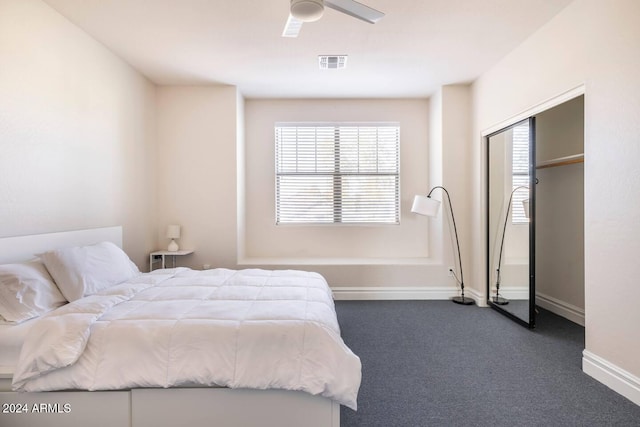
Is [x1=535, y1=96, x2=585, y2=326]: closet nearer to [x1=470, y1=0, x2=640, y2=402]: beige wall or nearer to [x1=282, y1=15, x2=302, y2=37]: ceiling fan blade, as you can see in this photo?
[x1=470, y1=0, x2=640, y2=402]: beige wall

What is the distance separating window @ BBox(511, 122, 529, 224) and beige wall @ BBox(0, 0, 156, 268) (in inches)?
165

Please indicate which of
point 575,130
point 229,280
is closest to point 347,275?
point 229,280

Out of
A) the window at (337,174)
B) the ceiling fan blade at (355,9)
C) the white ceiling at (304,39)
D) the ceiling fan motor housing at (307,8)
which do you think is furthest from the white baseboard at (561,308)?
the ceiling fan motor housing at (307,8)

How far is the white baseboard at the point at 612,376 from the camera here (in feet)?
6.57

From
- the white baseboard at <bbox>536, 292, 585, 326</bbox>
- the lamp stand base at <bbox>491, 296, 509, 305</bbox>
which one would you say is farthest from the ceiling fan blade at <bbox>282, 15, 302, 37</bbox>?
the white baseboard at <bbox>536, 292, 585, 326</bbox>

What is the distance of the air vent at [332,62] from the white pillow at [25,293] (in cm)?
303

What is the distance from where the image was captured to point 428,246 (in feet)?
15.4

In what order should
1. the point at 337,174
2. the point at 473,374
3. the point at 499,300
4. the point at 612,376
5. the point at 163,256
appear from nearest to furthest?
the point at 612,376 < the point at 473,374 < the point at 499,300 < the point at 163,256 < the point at 337,174

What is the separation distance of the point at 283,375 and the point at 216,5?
2.68m

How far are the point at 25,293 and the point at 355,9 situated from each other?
269cm

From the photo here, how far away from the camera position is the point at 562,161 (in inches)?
127

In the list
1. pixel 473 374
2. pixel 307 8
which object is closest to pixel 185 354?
pixel 473 374

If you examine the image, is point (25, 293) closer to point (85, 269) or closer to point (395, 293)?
point (85, 269)

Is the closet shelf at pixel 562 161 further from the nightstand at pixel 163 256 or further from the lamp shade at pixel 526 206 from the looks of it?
the nightstand at pixel 163 256
